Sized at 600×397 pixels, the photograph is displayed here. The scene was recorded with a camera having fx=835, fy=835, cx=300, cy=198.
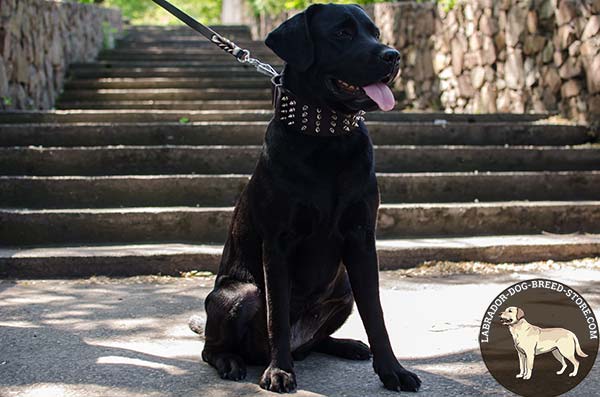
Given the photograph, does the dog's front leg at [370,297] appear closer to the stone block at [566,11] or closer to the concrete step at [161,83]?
the stone block at [566,11]

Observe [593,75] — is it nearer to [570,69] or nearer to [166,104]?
[570,69]

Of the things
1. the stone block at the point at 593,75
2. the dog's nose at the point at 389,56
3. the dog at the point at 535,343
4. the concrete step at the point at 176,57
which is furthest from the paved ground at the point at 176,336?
the concrete step at the point at 176,57

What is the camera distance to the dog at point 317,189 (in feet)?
10.6

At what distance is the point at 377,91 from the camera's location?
10.4ft

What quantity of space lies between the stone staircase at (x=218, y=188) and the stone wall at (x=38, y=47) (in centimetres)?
82

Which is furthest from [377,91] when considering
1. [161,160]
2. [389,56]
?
[161,160]

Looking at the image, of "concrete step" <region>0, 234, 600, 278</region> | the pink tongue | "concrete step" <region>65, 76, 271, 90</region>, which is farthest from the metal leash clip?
"concrete step" <region>65, 76, 271, 90</region>

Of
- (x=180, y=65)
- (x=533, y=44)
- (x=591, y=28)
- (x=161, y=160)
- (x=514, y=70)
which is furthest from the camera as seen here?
(x=180, y=65)

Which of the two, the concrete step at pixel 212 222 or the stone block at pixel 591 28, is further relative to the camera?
the stone block at pixel 591 28

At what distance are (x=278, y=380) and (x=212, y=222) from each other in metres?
3.14

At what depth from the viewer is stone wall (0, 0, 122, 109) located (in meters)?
8.44

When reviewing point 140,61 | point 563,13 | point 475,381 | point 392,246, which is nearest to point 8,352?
point 475,381

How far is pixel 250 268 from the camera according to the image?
349 cm

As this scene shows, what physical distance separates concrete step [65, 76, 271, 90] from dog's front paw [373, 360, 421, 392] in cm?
781
